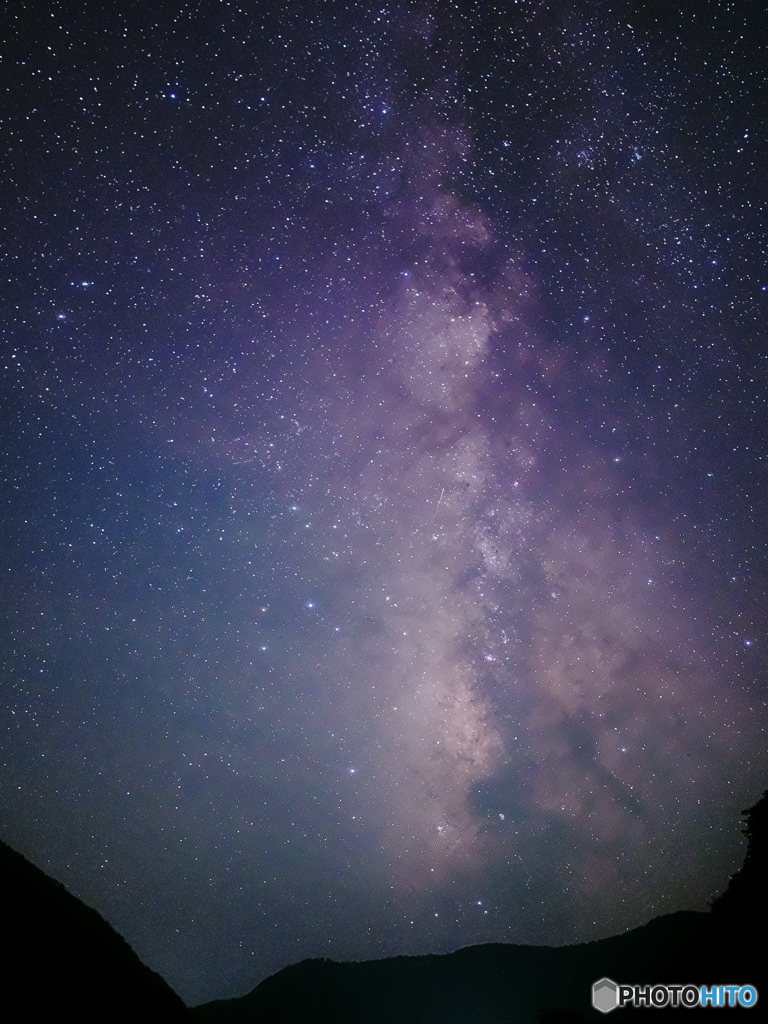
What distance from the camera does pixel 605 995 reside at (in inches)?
358

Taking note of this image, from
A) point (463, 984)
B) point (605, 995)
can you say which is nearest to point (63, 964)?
point (605, 995)

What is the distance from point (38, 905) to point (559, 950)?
219ft

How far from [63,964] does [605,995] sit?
13.9m

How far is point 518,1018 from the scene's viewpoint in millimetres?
50344

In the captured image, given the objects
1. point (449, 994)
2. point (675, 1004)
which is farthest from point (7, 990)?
point (449, 994)

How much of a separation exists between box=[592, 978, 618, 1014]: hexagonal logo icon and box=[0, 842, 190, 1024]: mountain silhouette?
1171cm

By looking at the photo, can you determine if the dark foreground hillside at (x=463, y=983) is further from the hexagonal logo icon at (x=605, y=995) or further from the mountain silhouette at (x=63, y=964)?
the hexagonal logo icon at (x=605, y=995)

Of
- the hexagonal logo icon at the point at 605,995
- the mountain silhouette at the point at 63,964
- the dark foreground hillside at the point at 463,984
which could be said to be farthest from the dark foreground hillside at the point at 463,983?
the hexagonal logo icon at the point at 605,995

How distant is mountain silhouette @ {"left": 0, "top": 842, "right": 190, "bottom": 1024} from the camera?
11.6 m

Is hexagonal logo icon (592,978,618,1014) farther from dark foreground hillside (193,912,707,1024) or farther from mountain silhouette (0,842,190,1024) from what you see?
dark foreground hillside (193,912,707,1024)

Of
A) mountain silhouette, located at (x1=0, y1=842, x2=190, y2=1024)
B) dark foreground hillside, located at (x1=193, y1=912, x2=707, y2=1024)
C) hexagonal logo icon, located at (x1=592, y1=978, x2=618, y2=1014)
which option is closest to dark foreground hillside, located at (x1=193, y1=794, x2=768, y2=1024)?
dark foreground hillside, located at (x1=193, y1=912, x2=707, y2=1024)

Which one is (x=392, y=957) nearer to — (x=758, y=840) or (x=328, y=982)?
(x=328, y=982)

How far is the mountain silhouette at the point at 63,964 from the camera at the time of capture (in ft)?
38.0

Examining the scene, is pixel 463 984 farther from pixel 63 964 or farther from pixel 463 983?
pixel 63 964
